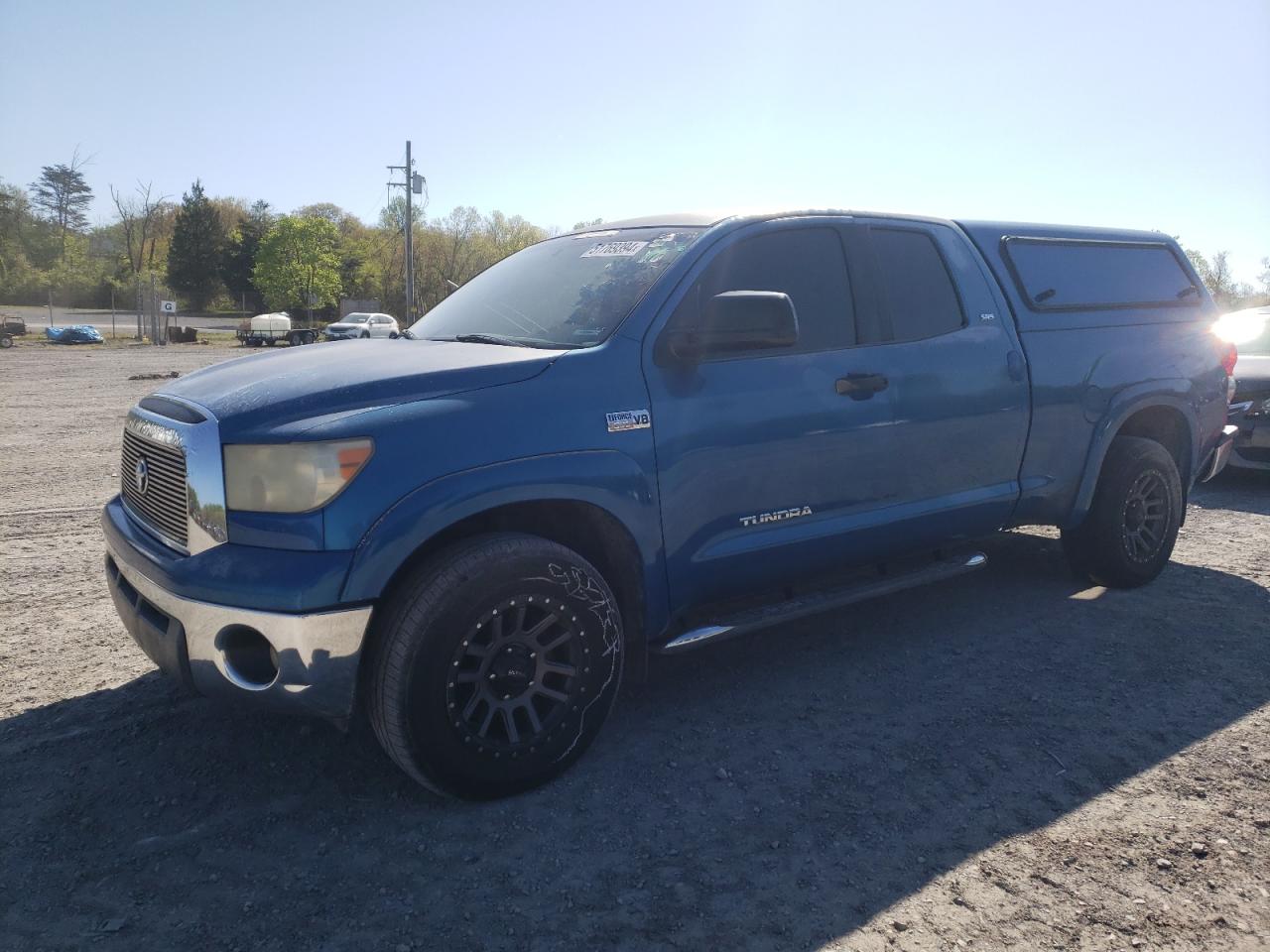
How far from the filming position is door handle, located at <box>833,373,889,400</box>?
3.81m

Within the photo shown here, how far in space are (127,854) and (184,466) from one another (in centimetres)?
115

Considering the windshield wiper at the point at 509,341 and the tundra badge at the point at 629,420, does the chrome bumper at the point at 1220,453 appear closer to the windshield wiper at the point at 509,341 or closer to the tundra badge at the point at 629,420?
the tundra badge at the point at 629,420

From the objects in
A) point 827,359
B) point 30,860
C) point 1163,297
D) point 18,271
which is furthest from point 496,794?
point 18,271

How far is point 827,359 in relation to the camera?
3.80 metres

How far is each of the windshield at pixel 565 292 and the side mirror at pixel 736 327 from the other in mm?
249

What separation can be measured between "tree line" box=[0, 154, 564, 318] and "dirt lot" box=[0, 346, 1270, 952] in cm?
6708

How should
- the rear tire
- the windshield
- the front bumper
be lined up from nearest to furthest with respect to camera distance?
1. the windshield
2. the rear tire
3. the front bumper

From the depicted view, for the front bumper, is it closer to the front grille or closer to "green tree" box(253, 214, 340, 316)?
the front grille

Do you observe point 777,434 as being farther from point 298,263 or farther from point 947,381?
point 298,263

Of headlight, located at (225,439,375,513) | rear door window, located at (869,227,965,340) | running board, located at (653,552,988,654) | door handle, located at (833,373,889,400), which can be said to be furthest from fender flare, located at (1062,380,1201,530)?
headlight, located at (225,439,375,513)

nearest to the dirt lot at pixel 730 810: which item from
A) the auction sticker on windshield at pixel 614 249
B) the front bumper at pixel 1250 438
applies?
the auction sticker on windshield at pixel 614 249

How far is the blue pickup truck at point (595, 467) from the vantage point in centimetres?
278

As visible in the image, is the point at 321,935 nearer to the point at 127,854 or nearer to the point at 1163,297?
the point at 127,854

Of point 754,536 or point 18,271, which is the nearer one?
point 754,536
